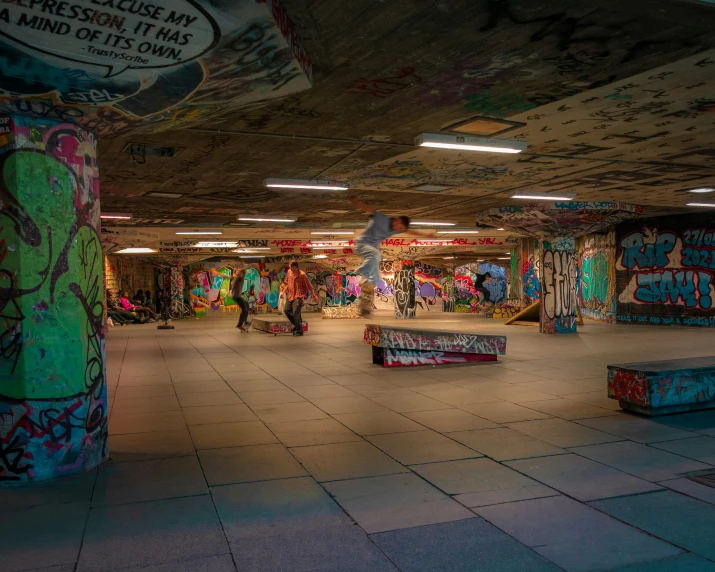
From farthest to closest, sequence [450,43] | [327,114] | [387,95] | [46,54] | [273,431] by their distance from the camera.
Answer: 1. [327,114]
2. [387,95]
3. [273,431]
4. [450,43]
5. [46,54]

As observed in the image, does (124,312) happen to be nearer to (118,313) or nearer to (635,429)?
(118,313)

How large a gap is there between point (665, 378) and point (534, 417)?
1613 millimetres

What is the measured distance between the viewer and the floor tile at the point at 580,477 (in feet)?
14.6

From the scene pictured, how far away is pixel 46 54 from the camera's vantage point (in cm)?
422

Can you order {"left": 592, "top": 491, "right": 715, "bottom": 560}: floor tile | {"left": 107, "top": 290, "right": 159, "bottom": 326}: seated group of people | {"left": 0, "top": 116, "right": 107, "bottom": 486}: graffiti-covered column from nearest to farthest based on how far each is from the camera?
1. {"left": 592, "top": 491, "right": 715, "bottom": 560}: floor tile
2. {"left": 0, "top": 116, "right": 107, "bottom": 486}: graffiti-covered column
3. {"left": 107, "top": 290, "right": 159, "bottom": 326}: seated group of people

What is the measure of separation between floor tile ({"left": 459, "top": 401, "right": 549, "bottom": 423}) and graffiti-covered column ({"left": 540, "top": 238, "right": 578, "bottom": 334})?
12247mm

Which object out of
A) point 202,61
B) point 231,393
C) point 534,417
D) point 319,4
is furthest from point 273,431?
point 319,4

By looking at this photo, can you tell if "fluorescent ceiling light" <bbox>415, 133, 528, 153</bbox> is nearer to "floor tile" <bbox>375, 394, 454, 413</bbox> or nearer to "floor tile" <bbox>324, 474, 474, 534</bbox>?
"floor tile" <bbox>375, 394, 454, 413</bbox>

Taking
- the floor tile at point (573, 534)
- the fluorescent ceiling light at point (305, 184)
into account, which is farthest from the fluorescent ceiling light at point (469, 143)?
the floor tile at point (573, 534)

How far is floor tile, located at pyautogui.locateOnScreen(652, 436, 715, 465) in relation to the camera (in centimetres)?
528

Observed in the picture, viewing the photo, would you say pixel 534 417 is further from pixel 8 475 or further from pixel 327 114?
pixel 8 475

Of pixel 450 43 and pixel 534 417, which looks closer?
pixel 450 43

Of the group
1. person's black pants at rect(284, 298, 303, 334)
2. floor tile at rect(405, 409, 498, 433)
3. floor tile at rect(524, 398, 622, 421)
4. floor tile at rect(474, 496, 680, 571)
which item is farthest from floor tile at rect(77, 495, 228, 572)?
person's black pants at rect(284, 298, 303, 334)

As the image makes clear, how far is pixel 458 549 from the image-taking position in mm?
3500
